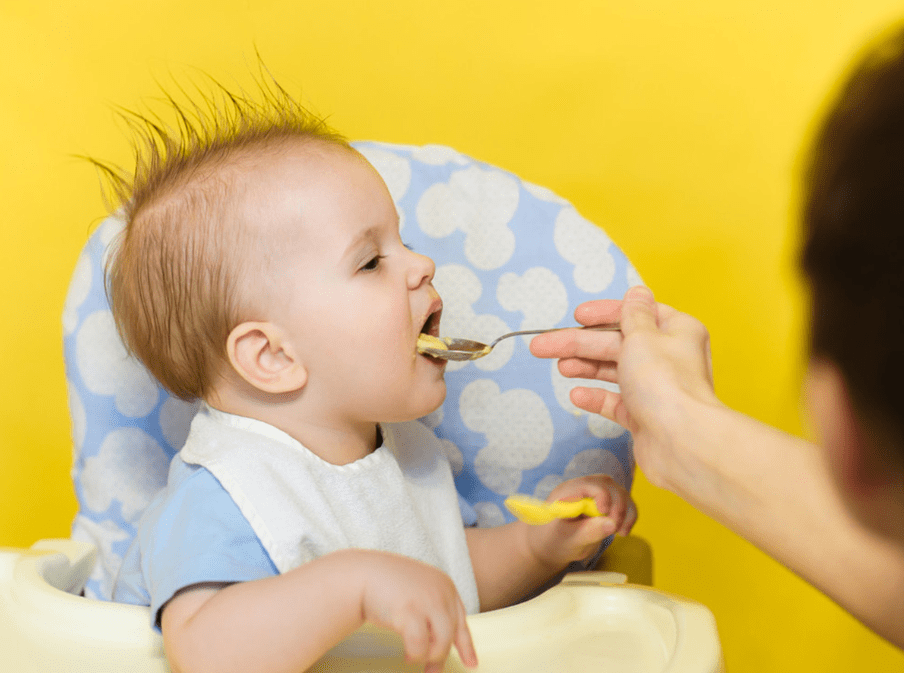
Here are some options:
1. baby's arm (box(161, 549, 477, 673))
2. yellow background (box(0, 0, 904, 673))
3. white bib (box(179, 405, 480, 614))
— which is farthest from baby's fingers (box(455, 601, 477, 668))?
yellow background (box(0, 0, 904, 673))

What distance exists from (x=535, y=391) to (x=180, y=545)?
0.37 meters

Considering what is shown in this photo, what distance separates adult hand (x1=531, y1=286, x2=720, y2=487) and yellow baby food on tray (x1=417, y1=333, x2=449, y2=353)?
87mm

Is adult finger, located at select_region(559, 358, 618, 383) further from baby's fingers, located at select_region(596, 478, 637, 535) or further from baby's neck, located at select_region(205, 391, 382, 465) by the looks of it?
baby's neck, located at select_region(205, 391, 382, 465)

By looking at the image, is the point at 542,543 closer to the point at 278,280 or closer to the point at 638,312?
the point at 638,312

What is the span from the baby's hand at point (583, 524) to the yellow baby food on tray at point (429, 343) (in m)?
0.18

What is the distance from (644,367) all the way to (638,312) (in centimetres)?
8

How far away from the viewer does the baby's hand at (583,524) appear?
0.76 m

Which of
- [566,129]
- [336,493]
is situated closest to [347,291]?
[336,493]

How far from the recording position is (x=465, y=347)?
29.9 inches

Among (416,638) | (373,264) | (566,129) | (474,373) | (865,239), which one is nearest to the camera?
(865,239)

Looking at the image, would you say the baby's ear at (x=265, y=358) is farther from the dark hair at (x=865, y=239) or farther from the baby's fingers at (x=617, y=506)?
the dark hair at (x=865, y=239)

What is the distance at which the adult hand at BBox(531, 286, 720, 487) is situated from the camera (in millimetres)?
639

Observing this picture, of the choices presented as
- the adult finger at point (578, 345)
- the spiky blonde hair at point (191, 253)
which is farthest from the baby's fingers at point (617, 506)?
the spiky blonde hair at point (191, 253)

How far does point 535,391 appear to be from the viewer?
32.4 inches
